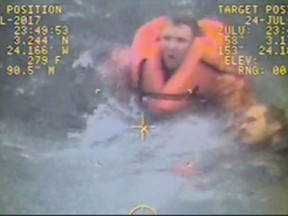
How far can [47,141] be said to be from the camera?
1562 millimetres

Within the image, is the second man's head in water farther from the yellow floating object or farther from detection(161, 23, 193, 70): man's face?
the yellow floating object

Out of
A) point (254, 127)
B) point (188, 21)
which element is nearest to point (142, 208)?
point (254, 127)

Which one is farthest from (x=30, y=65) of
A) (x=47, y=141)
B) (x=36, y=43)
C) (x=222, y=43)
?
(x=222, y=43)

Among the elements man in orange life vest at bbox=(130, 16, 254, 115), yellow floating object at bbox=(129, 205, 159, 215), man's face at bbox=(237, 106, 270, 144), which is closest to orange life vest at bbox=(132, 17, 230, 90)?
man in orange life vest at bbox=(130, 16, 254, 115)

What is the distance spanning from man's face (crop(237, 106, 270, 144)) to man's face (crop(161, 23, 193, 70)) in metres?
0.19

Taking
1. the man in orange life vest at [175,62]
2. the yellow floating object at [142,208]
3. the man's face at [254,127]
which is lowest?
the yellow floating object at [142,208]

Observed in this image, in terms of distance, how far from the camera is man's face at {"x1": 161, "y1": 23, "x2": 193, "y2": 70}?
5.22ft

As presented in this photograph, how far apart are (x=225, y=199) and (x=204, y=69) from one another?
284 mm

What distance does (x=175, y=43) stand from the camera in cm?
160

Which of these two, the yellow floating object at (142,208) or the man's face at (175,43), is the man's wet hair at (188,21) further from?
the yellow floating object at (142,208)

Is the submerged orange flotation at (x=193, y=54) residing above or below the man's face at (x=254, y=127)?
above

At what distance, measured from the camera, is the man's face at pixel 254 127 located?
156cm

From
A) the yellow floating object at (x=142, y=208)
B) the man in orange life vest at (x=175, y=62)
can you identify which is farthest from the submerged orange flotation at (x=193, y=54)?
the yellow floating object at (x=142, y=208)

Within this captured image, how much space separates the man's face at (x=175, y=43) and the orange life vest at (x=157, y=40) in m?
0.02
